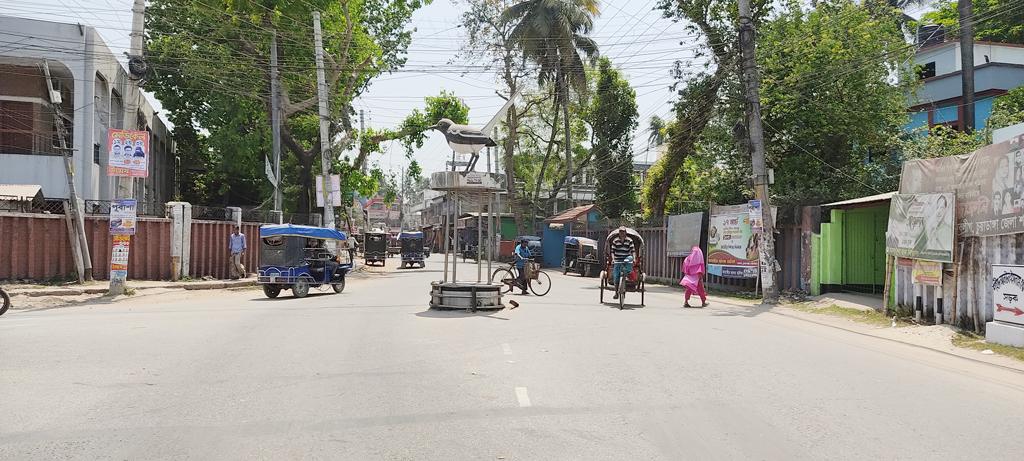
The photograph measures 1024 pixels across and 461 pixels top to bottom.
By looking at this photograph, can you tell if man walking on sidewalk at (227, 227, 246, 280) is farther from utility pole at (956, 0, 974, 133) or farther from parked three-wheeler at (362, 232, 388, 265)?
utility pole at (956, 0, 974, 133)

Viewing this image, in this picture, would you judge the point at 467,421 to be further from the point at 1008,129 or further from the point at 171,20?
the point at 171,20

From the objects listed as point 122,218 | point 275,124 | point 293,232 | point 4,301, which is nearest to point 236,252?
point 122,218

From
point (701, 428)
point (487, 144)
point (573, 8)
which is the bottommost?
point (701, 428)

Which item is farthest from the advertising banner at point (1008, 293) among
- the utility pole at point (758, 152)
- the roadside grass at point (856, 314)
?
the utility pole at point (758, 152)

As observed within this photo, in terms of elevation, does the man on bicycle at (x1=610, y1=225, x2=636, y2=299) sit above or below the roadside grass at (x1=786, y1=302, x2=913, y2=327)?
above

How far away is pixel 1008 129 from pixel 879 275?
4838 mm

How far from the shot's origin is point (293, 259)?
19.5m

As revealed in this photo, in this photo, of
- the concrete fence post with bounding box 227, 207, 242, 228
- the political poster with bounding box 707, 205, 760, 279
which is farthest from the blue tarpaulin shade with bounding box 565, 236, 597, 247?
the concrete fence post with bounding box 227, 207, 242, 228

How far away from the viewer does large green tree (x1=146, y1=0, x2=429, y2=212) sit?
104 feet

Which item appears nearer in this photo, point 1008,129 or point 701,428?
point 701,428

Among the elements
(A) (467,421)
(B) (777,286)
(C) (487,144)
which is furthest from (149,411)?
(B) (777,286)

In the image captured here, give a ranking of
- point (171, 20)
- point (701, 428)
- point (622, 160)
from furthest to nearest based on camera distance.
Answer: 1. point (622, 160)
2. point (171, 20)
3. point (701, 428)

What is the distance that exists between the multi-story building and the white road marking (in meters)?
20.0

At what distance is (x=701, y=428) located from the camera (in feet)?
19.0
